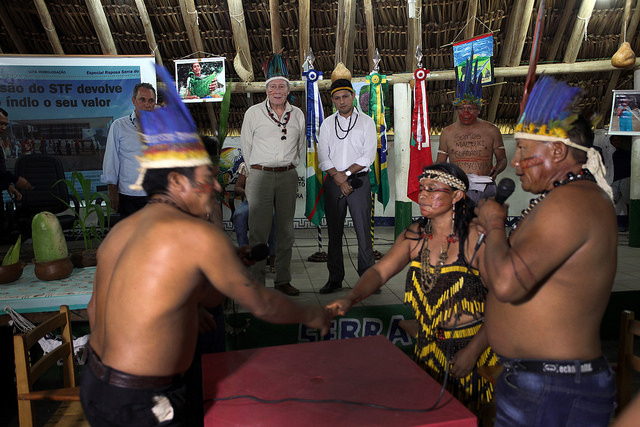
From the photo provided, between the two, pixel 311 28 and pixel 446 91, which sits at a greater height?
pixel 311 28

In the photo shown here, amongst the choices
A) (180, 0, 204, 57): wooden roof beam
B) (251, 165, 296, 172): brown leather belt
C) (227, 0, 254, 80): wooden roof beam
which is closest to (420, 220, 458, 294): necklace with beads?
(251, 165, 296, 172): brown leather belt

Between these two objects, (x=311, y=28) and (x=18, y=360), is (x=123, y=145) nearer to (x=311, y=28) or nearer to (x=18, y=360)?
(x=18, y=360)

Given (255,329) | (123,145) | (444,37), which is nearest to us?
(255,329)

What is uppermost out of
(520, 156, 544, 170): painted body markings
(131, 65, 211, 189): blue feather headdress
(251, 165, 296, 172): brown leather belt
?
(131, 65, 211, 189): blue feather headdress

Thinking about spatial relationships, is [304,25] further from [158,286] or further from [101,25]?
[158,286]

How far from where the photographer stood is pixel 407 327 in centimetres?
279

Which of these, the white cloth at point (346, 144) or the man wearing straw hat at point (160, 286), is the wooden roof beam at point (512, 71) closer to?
the white cloth at point (346, 144)

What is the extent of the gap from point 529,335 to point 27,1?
7.70 metres

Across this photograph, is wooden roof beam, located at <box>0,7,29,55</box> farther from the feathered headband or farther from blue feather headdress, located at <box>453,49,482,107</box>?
the feathered headband

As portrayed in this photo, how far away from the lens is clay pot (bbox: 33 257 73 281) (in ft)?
10.0

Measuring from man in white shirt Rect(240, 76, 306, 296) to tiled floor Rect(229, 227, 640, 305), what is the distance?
12.0 inches

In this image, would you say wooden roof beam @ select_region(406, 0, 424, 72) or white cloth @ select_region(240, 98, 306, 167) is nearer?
white cloth @ select_region(240, 98, 306, 167)

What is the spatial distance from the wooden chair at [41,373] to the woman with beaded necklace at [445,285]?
4.03 feet

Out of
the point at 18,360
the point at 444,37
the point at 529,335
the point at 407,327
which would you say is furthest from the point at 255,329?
the point at 444,37
